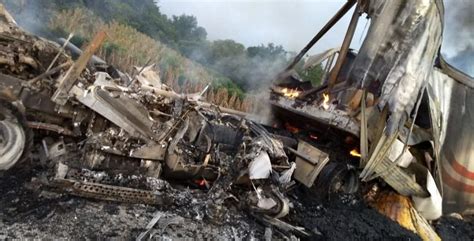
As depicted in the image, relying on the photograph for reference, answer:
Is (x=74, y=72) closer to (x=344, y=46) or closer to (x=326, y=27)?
(x=344, y=46)

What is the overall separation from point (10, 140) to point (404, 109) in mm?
5381

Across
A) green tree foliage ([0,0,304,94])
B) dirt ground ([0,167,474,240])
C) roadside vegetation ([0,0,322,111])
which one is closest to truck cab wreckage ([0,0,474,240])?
dirt ground ([0,167,474,240])

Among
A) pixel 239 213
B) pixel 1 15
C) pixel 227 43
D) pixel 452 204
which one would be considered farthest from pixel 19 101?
pixel 227 43

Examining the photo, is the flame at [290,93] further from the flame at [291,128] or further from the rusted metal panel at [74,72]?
the rusted metal panel at [74,72]

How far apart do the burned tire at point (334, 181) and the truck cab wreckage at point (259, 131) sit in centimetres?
2

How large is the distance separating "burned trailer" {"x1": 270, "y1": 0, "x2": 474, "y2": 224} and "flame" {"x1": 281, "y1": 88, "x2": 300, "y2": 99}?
32cm

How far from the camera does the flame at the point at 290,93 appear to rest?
7743 millimetres

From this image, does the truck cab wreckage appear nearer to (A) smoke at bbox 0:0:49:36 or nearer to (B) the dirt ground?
(B) the dirt ground

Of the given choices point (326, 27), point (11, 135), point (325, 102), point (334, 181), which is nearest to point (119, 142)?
point (11, 135)

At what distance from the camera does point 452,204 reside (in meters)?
A: 7.15

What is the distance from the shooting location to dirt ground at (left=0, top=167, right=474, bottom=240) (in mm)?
3279

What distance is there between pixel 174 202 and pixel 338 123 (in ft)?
11.2

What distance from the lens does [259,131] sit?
5379mm

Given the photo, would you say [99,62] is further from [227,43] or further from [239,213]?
[227,43]
